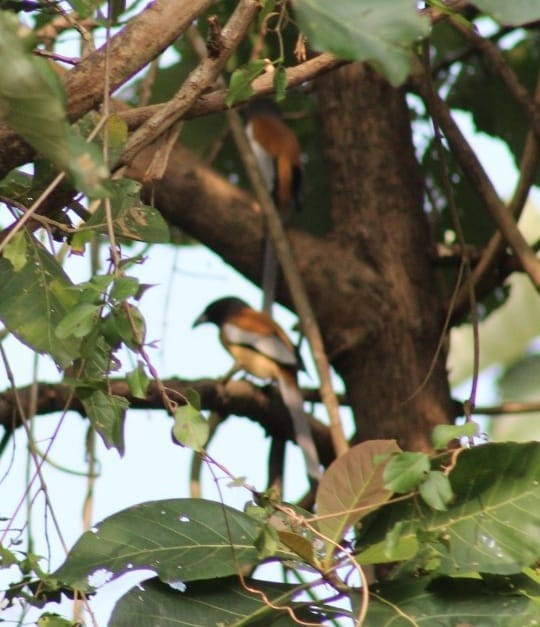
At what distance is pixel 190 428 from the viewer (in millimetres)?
987

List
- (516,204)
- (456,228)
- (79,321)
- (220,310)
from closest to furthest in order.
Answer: (79,321), (456,228), (516,204), (220,310)

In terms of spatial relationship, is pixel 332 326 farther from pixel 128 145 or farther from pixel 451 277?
pixel 128 145

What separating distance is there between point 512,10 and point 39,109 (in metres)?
0.39

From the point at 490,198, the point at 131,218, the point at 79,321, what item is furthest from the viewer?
the point at 490,198

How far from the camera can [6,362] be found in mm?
1253

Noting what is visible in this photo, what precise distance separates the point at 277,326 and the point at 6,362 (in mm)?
2794

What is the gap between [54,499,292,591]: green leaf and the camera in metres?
1.19

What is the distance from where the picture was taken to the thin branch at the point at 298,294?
212 centimetres

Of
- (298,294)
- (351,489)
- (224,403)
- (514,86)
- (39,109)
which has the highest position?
(514,86)

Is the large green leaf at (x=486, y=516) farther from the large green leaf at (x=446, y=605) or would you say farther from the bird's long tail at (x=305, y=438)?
the bird's long tail at (x=305, y=438)

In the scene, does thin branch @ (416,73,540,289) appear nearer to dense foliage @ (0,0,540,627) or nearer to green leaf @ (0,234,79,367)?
dense foliage @ (0,0,540,627)

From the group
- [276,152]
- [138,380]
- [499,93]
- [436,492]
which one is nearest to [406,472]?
[436,492]

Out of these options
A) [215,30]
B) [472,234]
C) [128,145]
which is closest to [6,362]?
[128,145]

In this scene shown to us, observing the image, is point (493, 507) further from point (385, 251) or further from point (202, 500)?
point (385, 251)
